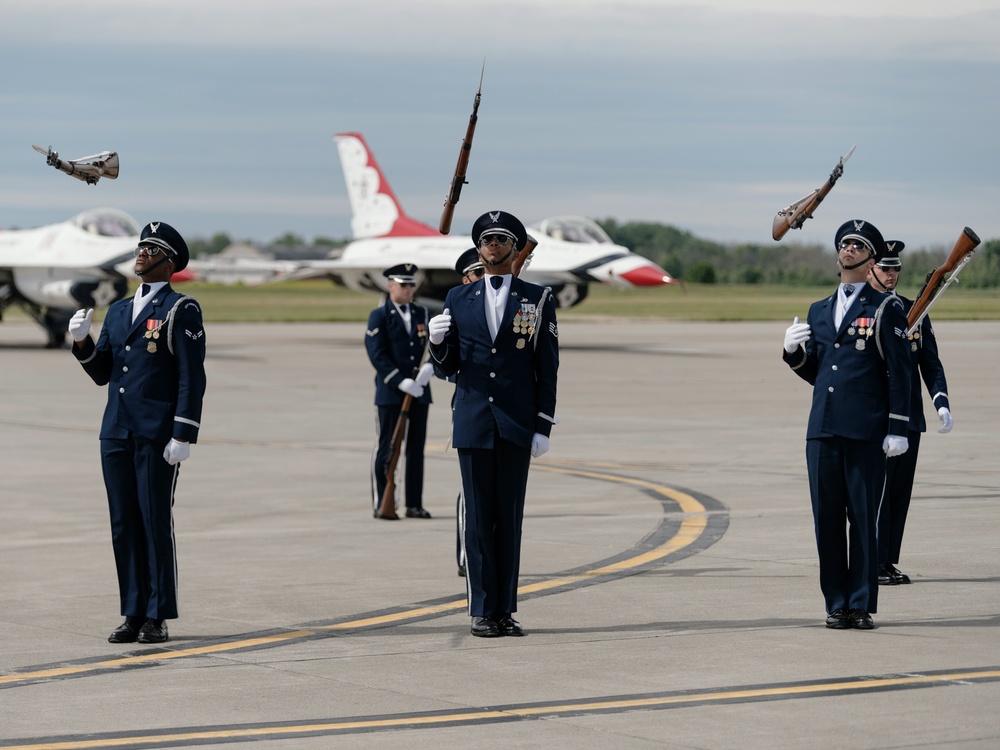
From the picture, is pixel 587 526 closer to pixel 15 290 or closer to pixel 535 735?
pixel 535 735

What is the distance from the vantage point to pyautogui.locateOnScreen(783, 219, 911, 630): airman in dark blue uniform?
8.20 meters

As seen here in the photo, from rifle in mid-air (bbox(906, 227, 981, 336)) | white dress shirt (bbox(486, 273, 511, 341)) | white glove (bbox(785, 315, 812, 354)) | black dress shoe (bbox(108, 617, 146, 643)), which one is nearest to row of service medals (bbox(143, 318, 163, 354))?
black dress shoe (bbox(108, 617, 146, 643))

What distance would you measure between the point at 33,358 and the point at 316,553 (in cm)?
2819

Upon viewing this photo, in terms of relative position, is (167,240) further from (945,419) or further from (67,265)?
(67,265)

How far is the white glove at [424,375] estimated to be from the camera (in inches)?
504

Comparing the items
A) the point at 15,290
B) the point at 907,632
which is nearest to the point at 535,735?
the point at 907,632

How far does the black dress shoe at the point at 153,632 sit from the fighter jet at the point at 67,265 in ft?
102

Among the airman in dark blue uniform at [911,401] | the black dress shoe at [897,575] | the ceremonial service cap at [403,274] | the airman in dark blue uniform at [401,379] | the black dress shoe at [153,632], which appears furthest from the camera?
the ceremonial service cap at [403,274]

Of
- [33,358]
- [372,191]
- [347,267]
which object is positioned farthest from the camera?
[372,191]

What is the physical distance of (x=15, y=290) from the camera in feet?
137

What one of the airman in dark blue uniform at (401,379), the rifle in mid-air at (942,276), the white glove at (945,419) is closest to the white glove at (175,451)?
the rifle in mid-air at (942,276)

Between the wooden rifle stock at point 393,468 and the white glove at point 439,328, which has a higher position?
the white glove at point 439,328

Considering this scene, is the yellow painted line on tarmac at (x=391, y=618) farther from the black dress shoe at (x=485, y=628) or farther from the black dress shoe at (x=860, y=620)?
the black dress shoe at (x=860, y=620)

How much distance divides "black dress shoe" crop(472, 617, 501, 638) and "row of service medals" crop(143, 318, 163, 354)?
227 cm
